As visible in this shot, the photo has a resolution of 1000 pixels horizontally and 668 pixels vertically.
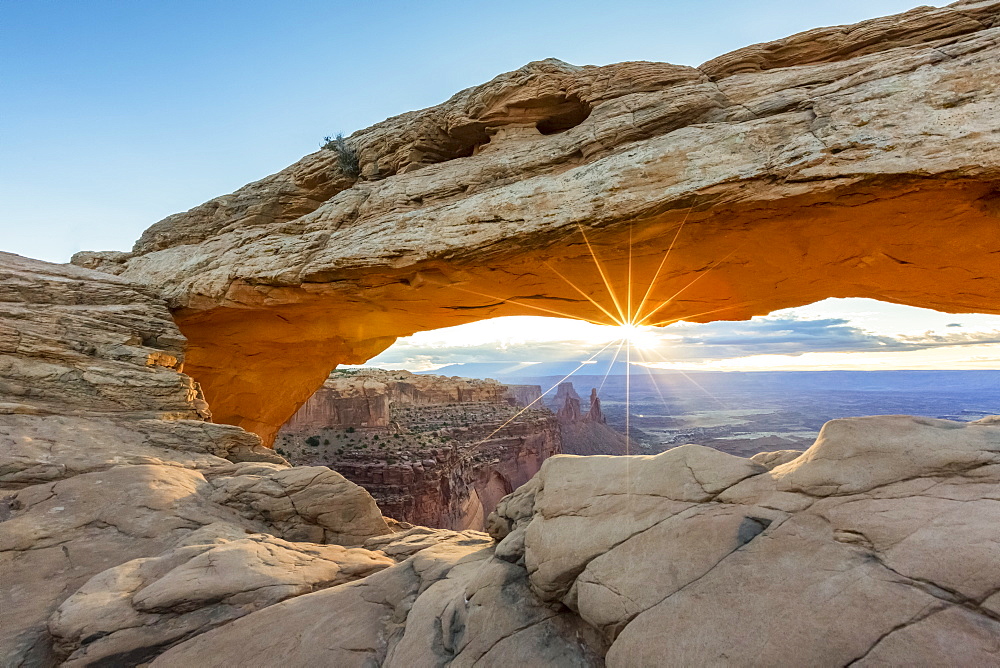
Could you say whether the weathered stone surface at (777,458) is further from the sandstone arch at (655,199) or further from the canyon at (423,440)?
the canyon at (423,440)

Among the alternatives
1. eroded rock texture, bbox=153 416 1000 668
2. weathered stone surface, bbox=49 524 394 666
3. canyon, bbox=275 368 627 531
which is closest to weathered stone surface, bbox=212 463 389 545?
weathered stone surface, bbox=49 524 394 666

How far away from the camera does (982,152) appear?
6.02 m

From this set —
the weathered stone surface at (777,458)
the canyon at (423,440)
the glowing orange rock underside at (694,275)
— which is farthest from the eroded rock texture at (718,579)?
the canyon at (423,440)

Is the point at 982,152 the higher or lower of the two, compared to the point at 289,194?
lower

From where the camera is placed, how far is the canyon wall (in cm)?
2745

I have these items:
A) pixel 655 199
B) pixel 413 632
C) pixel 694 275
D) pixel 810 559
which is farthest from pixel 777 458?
pixel 694 275

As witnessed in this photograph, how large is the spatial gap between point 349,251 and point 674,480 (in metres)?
9.01

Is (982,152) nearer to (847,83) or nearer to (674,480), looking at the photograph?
(847,83)

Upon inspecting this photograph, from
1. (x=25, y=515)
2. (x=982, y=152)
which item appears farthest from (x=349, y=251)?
(x=982, y=152)

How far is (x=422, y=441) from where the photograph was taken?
106 ft

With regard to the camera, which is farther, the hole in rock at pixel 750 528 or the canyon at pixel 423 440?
the canyon at pixel 423 440

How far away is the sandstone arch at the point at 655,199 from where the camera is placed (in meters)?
6.74

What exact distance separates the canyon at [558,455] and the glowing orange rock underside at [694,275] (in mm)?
86

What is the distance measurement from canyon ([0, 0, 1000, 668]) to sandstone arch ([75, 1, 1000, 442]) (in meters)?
0.07
